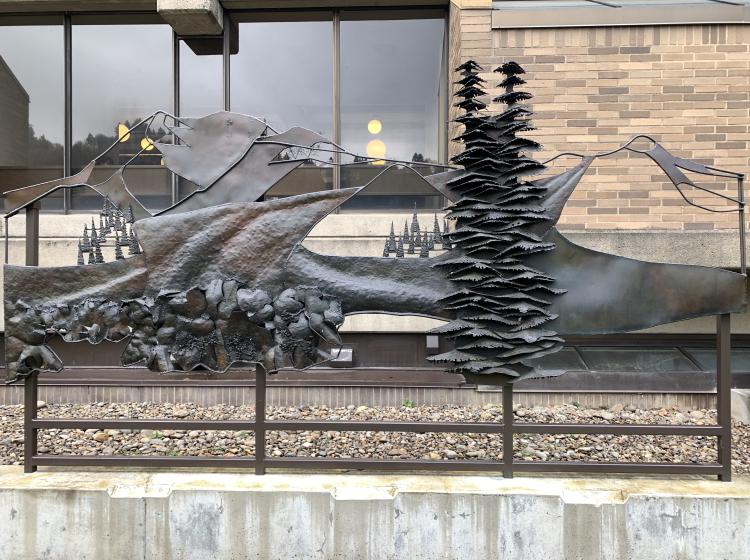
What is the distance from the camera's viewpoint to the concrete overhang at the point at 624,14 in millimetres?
6031

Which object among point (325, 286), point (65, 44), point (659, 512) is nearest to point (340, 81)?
point (65, 44)

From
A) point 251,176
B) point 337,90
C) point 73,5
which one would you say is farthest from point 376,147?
point 73,5

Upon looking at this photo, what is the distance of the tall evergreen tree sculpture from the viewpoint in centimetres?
347

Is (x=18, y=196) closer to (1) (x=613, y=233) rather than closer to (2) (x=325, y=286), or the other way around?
(2) (x=325, y=286)

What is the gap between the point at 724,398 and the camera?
362 centimetres

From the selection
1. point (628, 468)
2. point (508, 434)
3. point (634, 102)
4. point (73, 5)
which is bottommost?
point (628, 468)

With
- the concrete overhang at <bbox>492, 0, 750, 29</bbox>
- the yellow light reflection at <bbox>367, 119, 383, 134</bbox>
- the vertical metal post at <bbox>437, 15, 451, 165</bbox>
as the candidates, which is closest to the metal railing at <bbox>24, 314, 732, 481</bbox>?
the concrete overhang at <bbox>492, 0, 750, 29</bbox>

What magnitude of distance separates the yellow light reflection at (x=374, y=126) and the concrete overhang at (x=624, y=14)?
1930 millimetres

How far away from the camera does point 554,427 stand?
363 centimetres

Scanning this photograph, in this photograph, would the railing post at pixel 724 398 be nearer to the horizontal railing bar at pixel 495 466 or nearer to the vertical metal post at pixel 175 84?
the horizontal railing bar at pixel 495 466

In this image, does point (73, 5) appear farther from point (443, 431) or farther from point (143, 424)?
point (443, 431)

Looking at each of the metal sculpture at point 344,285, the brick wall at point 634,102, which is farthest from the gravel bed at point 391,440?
the brick wall at point 634,102

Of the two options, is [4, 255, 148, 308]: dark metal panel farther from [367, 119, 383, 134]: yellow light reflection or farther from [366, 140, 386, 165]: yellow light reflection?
[367, 119, 383, 134]: yellow light reflection

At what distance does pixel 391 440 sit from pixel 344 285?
81.9 inches
